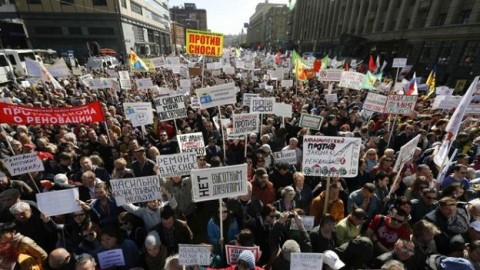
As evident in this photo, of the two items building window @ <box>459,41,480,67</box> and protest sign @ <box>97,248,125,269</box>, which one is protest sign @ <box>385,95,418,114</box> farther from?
building window @ <box>459,41,480,67</box>

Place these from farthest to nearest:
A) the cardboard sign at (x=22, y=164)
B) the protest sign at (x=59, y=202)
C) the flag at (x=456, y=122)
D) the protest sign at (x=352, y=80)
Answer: the protest sign at (x=352, y=80)
the flag at (x=456, y=122)
the cardboard sign at (x=22, y=164)
the protest sign at (x=59, y=202)

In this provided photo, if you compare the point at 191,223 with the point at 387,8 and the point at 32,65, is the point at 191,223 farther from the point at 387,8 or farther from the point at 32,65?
the point at 387,8

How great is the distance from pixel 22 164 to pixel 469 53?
30105 mm

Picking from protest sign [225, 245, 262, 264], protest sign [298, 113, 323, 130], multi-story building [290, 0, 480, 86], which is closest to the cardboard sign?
protest sign [225, 245, 262, 264]

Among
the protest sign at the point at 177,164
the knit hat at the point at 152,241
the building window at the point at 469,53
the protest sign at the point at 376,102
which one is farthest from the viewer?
the building window at the point at 469,53

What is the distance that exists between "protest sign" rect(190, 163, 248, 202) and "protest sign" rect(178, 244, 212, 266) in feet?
2.55

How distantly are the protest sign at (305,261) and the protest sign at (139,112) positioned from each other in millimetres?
6312

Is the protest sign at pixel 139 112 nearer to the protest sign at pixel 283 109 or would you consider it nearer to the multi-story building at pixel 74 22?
the protest sign at pixel 283 109

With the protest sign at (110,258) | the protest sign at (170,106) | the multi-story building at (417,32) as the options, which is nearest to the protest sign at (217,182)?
the protest sign at (110,258)

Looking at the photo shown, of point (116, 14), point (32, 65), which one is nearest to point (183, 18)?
point (116, 14)

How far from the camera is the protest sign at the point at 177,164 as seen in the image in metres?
4.91

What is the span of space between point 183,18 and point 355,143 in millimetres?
183169

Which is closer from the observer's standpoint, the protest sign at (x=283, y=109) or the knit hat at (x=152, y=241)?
the knit hat at (x=152, y=241)

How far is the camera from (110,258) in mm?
3533
